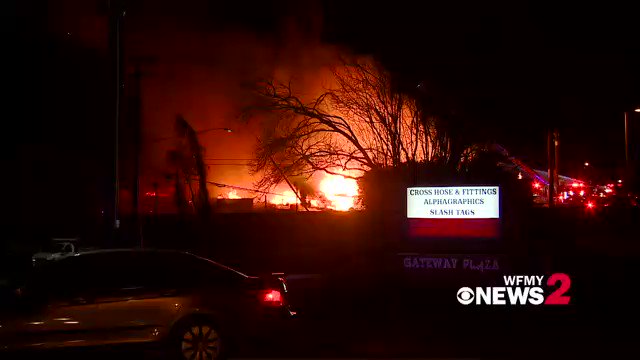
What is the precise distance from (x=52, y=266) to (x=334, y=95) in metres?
20.7

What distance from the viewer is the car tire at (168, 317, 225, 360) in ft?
27.6

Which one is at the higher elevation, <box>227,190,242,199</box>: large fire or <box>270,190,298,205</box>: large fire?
<box>227,190,242,199</box>: large fire

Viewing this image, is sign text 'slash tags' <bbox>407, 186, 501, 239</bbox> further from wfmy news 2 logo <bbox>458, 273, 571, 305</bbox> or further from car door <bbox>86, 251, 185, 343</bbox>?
car door <bbox>86, 251, 185, 343</bbox>

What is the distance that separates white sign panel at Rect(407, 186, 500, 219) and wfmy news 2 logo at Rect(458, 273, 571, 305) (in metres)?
2.72

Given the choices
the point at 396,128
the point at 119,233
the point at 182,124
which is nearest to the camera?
the point at 119,233

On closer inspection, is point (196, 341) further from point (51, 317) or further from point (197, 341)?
point (51, 317)

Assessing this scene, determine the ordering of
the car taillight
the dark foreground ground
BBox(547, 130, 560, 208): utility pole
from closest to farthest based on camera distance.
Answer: the car taillight → the dark foreground ground → BBox(547, 130, 560, 208): utility pole

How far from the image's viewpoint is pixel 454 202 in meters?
16.2

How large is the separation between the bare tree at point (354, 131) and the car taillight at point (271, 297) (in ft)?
61.1

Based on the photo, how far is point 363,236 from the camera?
28.3 metres

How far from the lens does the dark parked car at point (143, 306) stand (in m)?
8.20

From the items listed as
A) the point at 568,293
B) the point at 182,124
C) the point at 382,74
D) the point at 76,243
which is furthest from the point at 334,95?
the point at 568,293

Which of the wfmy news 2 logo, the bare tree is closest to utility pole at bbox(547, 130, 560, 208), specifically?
the bare tree

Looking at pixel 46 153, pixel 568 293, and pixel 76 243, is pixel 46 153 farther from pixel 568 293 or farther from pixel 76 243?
pixel 568 293
